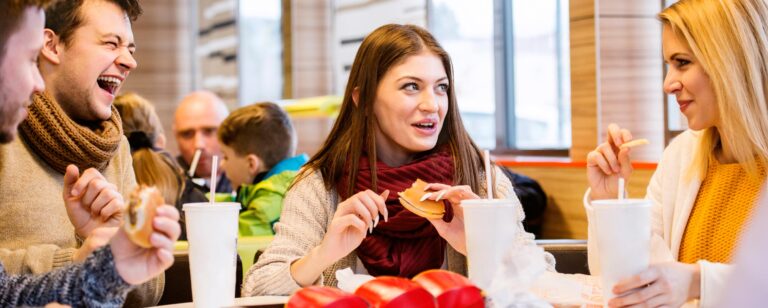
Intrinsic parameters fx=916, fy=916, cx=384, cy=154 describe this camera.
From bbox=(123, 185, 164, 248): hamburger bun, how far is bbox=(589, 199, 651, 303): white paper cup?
0.78 m

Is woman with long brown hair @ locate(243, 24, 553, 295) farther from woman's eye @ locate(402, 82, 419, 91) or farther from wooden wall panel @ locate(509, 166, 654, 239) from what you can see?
wooden wall panel @ locate(509, 166, 654, 239)

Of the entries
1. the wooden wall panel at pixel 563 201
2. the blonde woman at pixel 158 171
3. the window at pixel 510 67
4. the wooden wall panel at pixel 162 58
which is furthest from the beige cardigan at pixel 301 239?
the wooden wall panel at pixel 162 58

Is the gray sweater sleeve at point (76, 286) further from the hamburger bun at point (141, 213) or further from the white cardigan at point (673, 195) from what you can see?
the white cardigan at point (673, 195)

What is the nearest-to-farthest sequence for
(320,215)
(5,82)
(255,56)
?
Result: (5,82), (320,215), (255,56)

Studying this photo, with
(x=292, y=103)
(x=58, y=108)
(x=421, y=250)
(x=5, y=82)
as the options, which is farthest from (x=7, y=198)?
(x=292, y=103)

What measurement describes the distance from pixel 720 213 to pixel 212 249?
4.27 feet

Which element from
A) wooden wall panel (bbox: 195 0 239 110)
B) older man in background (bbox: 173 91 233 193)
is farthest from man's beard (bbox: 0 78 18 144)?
wooden wall panel (bbox: 195 0 239 110)

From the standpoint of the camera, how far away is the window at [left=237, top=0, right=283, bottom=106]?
32.2ft

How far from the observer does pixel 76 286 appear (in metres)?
1.74

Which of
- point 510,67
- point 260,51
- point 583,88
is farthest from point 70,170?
point 260,51

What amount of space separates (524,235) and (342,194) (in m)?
0.54

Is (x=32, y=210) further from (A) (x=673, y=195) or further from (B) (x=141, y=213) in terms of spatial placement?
(A) (x=673, y=195)

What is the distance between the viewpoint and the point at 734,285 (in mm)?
670

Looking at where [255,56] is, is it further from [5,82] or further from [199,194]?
[5,82]
